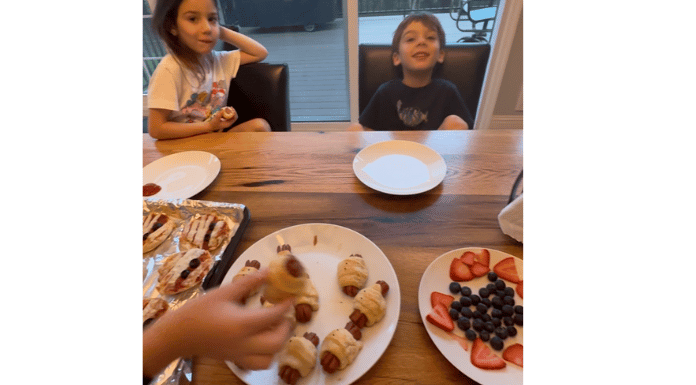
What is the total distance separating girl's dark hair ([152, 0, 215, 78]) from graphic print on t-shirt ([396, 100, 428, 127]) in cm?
108

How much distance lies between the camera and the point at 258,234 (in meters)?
0.89

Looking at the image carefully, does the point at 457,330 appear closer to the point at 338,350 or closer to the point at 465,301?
the point at 465,301

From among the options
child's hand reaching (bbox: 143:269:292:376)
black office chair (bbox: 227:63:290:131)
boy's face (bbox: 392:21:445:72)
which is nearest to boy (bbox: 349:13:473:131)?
boy's face (bbox: 392:21:445:72)

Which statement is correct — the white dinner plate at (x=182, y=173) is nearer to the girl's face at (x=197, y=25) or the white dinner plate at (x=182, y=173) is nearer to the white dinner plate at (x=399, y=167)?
the white dinner plate at (x=399, y=167)

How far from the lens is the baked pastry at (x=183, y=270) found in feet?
2.52

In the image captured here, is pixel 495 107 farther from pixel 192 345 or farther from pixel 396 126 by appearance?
pixel 192 345

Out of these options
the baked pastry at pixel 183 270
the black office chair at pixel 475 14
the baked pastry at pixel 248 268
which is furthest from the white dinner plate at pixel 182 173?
the black office chair at pixel 475 14

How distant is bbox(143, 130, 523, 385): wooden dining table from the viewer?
64 centimetres

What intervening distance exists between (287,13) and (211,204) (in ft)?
9.34

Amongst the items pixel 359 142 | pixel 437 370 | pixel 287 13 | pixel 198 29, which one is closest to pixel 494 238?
pixel 437 370

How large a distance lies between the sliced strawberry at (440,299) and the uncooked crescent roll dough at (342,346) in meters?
0.19

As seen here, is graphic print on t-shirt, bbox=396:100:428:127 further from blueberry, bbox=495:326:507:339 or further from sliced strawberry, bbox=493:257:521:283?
blueberry, bbox=495:326:507:339

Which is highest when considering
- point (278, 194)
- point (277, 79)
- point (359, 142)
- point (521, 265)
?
point (277, 79)

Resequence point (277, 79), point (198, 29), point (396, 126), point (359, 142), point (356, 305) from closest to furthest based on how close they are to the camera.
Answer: point (356, 305), point (359, 142), point (198, 29), point (277, 79), point (396, 126)
